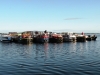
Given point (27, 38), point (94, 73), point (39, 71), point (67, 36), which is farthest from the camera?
point (67, 36)

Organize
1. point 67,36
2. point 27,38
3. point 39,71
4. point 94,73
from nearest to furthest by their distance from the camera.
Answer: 1. point 94,73
2. point 39,71
3. point 27,38
4. point 67,36

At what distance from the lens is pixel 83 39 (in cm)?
12456

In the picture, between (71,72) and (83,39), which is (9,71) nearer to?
(71,72)

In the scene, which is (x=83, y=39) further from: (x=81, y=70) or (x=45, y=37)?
(x=81, y=70)

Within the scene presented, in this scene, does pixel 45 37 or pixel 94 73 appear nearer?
pixel 94 73

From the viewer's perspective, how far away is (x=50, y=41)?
115m

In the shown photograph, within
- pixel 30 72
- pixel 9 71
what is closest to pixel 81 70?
pixel 30 72

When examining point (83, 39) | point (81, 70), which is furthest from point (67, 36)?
point (81, 70)

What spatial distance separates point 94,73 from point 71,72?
3.22 meters

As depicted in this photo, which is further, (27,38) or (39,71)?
(27,38)

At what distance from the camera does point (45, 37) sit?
112m

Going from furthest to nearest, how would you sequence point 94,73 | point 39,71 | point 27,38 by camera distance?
point 27,38 < point 39,71 < point 94,73

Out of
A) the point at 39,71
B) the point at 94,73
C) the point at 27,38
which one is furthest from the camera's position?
the point at 27,38

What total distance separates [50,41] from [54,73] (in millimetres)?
85285
